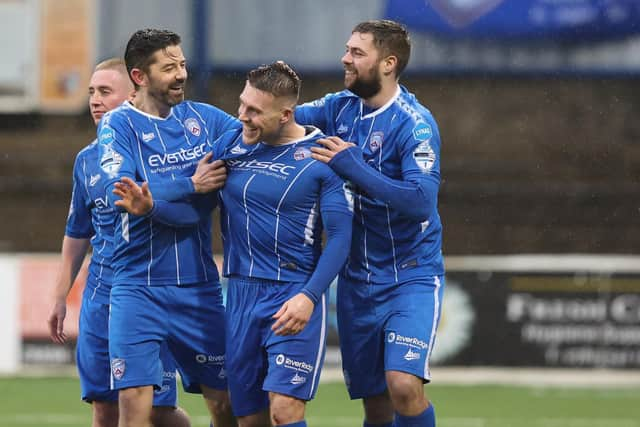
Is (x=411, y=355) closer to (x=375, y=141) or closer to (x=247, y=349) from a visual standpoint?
(x=247, y=349)

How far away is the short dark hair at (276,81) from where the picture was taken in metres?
5.14

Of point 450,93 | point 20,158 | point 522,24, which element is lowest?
point 20,158

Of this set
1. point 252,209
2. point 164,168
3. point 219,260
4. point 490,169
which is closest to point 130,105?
point 164,168

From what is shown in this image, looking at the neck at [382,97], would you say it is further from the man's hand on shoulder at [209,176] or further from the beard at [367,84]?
the man's hand on shoulder at [209,176]

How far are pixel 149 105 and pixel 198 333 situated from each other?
100 centimetres

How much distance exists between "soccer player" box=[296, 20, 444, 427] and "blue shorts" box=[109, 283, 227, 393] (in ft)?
2.14

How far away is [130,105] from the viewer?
17.7ft

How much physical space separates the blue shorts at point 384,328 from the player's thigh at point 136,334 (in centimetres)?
89

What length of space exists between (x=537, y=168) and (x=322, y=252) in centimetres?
934

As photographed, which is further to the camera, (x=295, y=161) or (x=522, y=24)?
(x=522, y=24)

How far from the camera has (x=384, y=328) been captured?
5617mm

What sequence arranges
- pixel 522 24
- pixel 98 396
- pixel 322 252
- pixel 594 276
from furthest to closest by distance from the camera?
pixel 522 24, pixel 594 276, pixel 98 396, pixel 322 252

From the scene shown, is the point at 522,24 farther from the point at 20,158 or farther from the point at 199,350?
the point at 199,350

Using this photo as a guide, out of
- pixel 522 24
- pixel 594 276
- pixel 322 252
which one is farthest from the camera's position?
pixel 522 24
